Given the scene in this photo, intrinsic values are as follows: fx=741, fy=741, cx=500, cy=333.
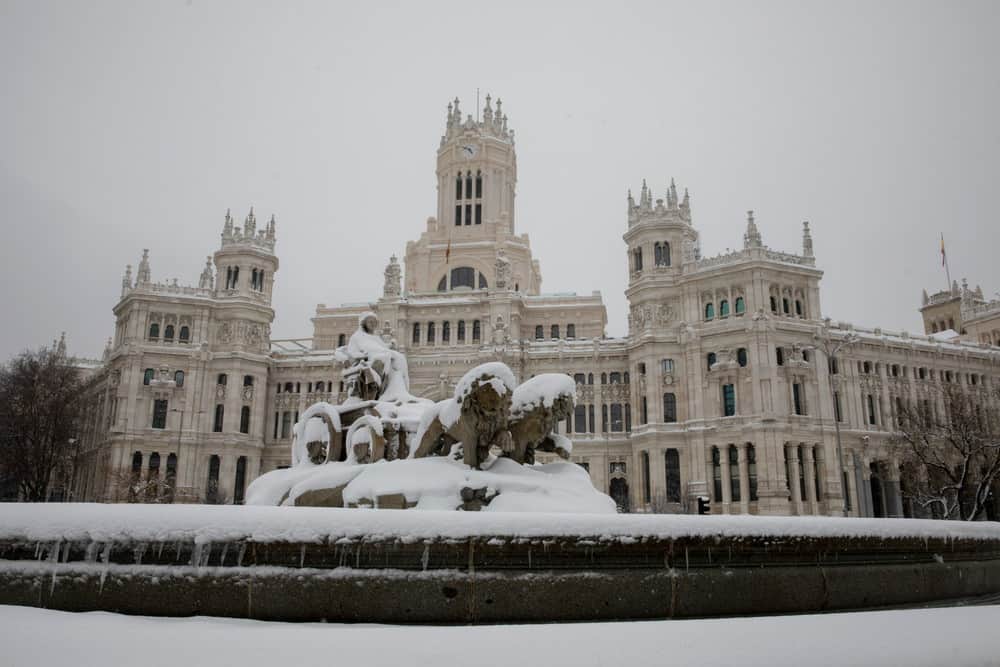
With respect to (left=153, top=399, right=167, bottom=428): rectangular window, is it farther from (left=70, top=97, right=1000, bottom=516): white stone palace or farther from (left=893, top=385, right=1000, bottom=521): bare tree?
(left=893, top=385, right=1000, bottom=521): bare tree

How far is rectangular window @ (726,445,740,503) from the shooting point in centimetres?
5747

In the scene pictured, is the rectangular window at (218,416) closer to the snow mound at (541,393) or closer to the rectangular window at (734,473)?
the rectangular window at (734,473)

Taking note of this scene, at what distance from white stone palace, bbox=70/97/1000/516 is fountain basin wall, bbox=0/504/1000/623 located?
159 ft

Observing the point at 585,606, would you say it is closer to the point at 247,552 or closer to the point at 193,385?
the point at 247,552

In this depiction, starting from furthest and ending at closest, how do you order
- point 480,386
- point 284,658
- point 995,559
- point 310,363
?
point 310,363 → point 480,386 → point 995,559 → point 284,658

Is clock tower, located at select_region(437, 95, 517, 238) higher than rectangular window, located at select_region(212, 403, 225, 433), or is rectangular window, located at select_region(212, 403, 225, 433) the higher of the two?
clock tower, located at select_region(437, 95, 517, 238)

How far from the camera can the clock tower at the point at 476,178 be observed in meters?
87.1

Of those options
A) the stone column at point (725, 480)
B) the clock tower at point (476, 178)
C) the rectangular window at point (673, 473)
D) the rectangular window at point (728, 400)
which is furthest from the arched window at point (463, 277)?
the stone column at point (725, 480)

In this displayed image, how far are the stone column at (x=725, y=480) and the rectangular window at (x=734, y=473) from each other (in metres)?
0.20

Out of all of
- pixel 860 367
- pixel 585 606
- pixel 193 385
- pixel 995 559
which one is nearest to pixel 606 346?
pixel 860 367

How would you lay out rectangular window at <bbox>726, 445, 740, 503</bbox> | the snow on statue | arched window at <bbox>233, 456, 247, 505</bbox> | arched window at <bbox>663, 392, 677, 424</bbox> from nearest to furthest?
the snow on statue → rectangular window at <bbox>726, 445, 740, 503</bbox> → arched window at <bbox>663, 392, 677, 424</bbox> → arched window at <bbox>233, 456, 247, 505</bbox>

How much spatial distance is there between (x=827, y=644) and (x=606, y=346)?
6101 centimetres

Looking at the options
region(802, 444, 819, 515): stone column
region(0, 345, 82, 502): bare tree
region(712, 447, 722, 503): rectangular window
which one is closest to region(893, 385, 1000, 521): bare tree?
region(802, 444, 819, 515): stone column

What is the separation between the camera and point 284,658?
600 centimetres
